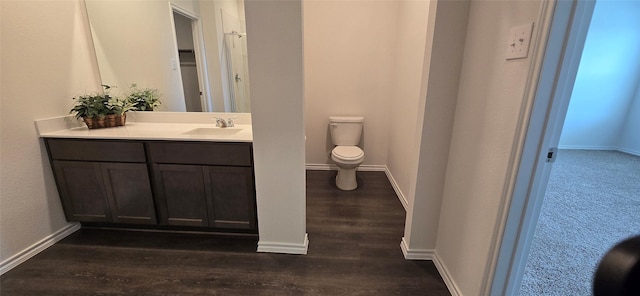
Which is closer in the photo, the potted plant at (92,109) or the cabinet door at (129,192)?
the cabinet door at (129,192)

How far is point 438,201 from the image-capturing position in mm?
1672

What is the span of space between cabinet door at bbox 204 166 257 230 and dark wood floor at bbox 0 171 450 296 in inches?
7.2

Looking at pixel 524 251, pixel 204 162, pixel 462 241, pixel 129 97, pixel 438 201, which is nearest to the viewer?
pixel 524 251

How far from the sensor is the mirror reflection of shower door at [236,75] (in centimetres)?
221

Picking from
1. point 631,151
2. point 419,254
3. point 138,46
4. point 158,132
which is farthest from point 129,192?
point 631,151

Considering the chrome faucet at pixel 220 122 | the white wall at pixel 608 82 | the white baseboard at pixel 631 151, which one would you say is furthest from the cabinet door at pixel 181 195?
the white baseboard at pixel 631 151

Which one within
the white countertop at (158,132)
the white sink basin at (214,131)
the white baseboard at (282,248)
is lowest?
the white baseboard at (282,248)

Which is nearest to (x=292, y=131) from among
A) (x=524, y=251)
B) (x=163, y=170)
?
(x=163, y=170)

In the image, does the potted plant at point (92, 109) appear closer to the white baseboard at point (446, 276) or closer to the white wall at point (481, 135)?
the white wall at point (481, 135)

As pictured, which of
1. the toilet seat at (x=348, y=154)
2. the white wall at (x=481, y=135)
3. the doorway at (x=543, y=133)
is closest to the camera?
the doorway at (x=543, y=133)

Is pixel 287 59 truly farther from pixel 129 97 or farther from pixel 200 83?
pixel 129 97

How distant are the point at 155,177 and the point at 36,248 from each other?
3.09ft

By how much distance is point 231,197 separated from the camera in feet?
6.01

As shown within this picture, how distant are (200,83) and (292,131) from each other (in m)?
1.27
